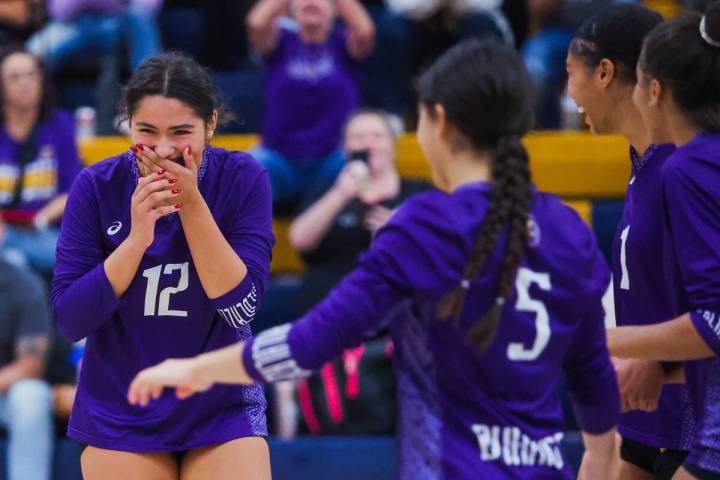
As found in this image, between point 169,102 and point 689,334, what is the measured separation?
138 cm

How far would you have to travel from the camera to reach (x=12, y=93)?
A: 621cm

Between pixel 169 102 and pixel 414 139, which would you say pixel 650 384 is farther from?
pixel 414 139

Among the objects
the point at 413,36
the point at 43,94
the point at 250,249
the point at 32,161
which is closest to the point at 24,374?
the point at 32,161

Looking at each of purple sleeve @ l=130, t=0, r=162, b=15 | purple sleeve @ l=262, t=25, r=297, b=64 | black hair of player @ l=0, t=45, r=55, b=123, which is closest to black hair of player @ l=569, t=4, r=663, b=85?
purple sleeve @ l=262, t=25, r=297, b=64

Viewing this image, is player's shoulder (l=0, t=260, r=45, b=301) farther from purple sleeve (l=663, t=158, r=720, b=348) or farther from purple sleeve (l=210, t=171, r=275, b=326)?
purple sleeve (l=663, t=158, r=720, b=348)

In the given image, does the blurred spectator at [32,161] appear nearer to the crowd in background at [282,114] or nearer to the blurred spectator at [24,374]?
the crowd in background at [282,114]

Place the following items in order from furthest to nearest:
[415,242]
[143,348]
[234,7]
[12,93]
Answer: [234,7]
[12,93]
[143,348]
[415,242]

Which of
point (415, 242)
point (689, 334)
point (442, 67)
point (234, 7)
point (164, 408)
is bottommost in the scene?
point (164, 408)

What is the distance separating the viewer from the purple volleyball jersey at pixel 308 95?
6.40 m

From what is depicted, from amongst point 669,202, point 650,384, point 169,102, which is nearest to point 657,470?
point 650,384

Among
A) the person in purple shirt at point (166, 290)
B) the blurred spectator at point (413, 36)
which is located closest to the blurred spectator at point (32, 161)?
the blurred spectator at point (413, 36)

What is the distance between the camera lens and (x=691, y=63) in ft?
9.35

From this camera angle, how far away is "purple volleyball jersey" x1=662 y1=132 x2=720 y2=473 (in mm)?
2715

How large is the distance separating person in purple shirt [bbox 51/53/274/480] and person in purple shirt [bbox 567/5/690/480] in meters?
0.96
